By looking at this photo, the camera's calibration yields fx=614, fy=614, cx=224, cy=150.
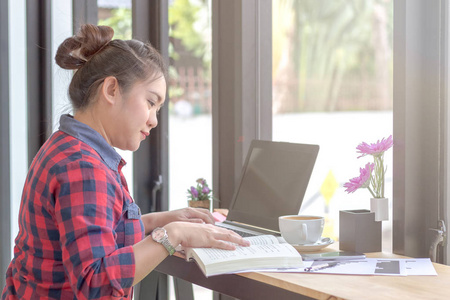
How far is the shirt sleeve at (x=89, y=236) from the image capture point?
49.2 inches

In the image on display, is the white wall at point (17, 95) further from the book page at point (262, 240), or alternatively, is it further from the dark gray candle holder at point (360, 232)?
the dark gray candle holder at point (360, 232)

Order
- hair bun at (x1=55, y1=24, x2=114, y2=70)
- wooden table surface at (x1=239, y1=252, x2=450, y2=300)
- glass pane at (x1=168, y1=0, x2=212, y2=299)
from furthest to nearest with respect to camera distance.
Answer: glass pane at (x1=168, y1=0, x2=212, y2=299), hair bun at (x1=55, y1=24, x2=114, y2=70), wooden table surface at (x1=239, y1=252, x2=450, y2=300)

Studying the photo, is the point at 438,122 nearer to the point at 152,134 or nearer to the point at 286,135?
the point at 286,135

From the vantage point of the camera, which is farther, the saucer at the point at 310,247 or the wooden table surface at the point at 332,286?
the saucer at the point at 310,247

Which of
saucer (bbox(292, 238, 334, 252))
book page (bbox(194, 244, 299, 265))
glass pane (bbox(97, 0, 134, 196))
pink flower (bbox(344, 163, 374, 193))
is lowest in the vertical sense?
saucer (bbox(292, 238, 334, 252))

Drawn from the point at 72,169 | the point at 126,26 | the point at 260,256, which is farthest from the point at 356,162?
the point at 126,26

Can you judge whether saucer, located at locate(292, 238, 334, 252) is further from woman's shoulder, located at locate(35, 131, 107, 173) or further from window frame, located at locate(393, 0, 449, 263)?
woman's shoulder, located at locate(35, 131, 107, 173)

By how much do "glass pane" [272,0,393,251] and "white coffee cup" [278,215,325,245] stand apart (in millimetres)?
268

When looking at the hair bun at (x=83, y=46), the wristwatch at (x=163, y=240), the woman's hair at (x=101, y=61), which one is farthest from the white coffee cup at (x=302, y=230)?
the hair bun at (x=83, y=46)

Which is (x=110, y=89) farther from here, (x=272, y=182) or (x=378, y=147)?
(x=378, y=147)

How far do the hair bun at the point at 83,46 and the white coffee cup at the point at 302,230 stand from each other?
678 millimetres

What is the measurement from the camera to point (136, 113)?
1.49 metres

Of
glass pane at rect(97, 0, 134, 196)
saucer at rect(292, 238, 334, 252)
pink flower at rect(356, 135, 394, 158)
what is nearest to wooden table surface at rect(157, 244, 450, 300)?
saucer at rect(292, 238, 334, 252)

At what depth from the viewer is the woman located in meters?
1.27
